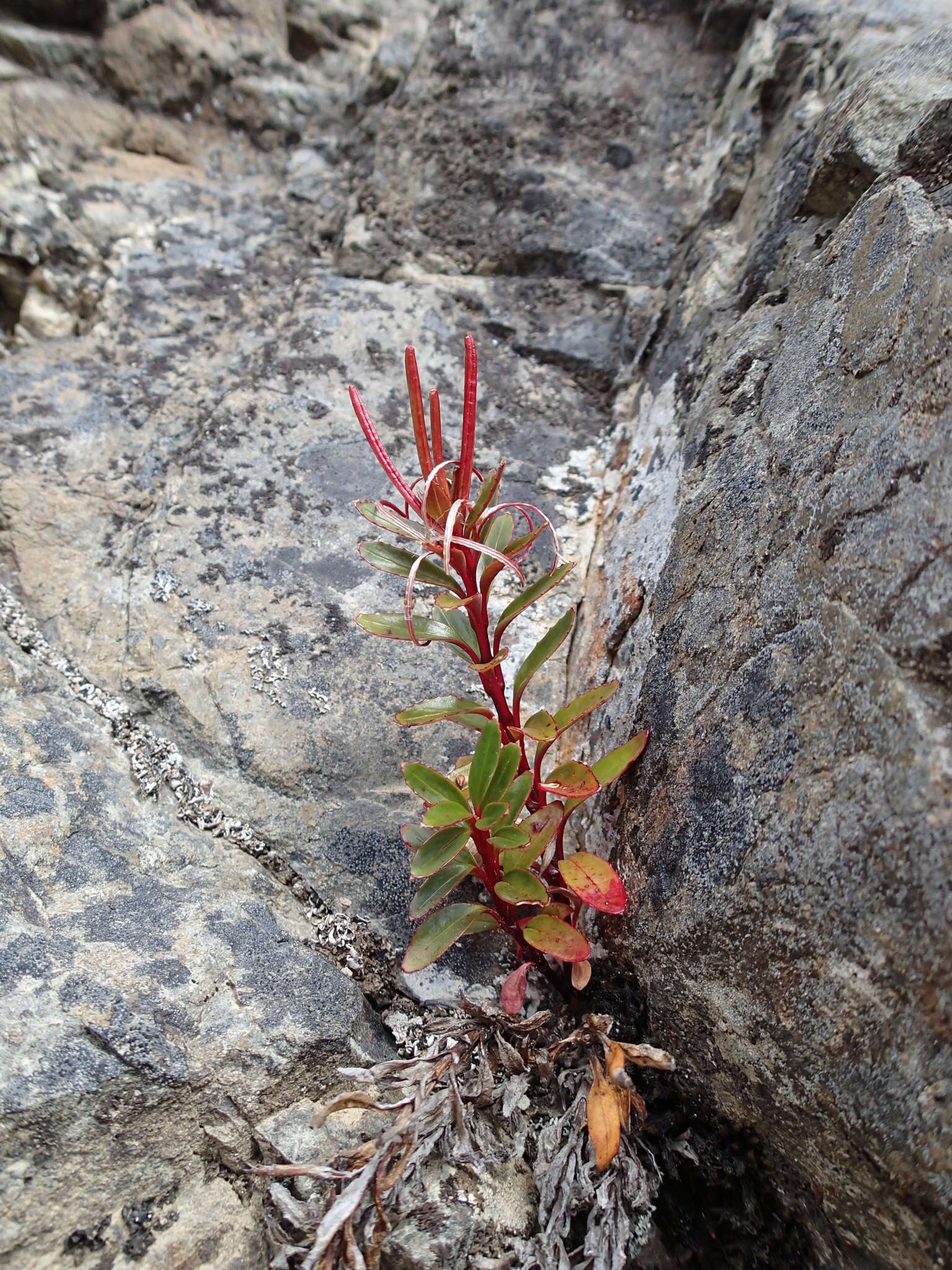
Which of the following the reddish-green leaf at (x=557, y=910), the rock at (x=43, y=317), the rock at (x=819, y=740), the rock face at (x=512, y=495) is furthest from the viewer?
the rock at (x=43, y=317)

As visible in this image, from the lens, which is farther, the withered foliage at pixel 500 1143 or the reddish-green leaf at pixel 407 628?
the reddish-green leaf at pixel 407 628

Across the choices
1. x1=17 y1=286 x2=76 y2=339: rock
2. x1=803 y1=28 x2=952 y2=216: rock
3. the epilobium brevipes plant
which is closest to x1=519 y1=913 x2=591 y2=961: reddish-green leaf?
the epilobium brevipes plant

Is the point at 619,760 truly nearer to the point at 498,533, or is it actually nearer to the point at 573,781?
the point at 573,781

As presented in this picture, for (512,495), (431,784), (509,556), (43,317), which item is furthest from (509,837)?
(43,317)

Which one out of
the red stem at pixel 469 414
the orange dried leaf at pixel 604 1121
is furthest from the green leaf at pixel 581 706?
the orange dried leaf at pixel 604 1121

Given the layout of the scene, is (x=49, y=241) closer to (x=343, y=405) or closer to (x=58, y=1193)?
(x=343, y=405)

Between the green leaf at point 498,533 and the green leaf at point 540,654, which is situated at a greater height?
the green leaf at point 498,533

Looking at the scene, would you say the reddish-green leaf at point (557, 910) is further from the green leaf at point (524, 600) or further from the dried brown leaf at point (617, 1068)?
the green leaf at point (524, 600)

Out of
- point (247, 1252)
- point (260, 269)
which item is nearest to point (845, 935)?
point (247, 1252)
